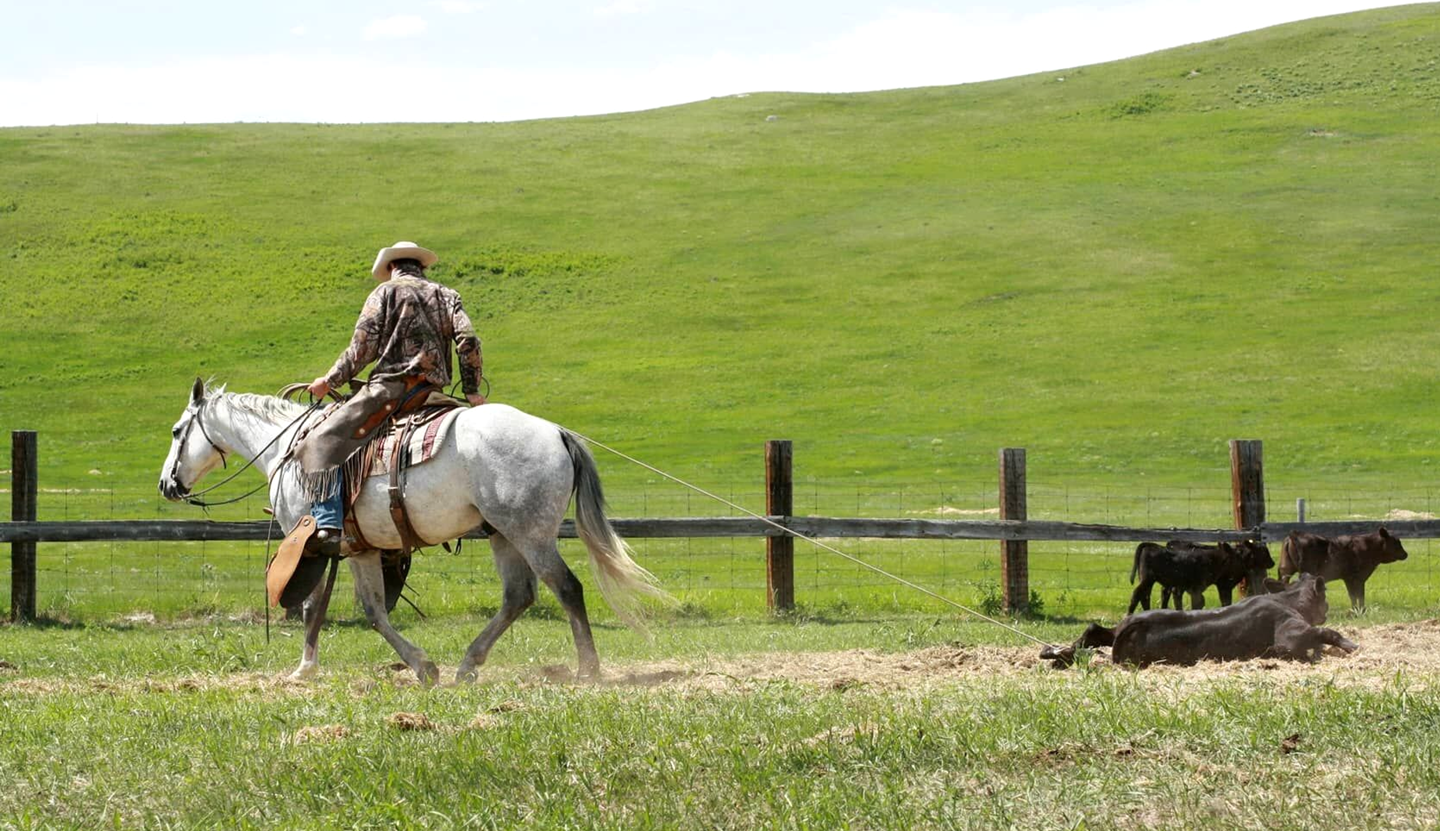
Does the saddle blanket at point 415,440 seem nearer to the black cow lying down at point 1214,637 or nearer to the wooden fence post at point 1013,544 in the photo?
the black cow lying down at point 1214,637

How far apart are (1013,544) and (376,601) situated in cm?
691

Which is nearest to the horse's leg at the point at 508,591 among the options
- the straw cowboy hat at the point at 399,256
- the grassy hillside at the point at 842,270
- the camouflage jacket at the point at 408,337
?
the camouflage jacket at the point at 408,337

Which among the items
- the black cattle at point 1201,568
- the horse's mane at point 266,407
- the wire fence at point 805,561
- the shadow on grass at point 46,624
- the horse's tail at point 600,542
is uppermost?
the horse's mane at point 266,407

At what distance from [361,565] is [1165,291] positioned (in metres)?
40.5

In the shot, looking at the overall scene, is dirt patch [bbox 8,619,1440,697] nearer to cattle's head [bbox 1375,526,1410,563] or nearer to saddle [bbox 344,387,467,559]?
saddle [bbox 344,387,467,559]

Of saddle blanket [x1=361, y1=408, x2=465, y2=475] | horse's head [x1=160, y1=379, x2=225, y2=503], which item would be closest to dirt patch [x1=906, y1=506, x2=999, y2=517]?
horse's head [x1=160, y1=379, x2=225, y2=503]

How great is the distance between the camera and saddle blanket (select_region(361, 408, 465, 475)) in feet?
31.7

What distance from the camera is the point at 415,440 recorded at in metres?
9.73

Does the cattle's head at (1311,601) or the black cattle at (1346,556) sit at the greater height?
the cattle's head at (1311,601)

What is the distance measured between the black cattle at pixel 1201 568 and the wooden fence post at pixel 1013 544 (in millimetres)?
1069

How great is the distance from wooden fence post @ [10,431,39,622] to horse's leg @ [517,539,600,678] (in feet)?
22.9

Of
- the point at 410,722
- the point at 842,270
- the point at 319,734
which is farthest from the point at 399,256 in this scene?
the point at 842,270

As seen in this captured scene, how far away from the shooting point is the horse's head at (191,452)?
11.3 metres

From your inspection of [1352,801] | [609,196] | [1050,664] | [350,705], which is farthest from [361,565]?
[609,196]
